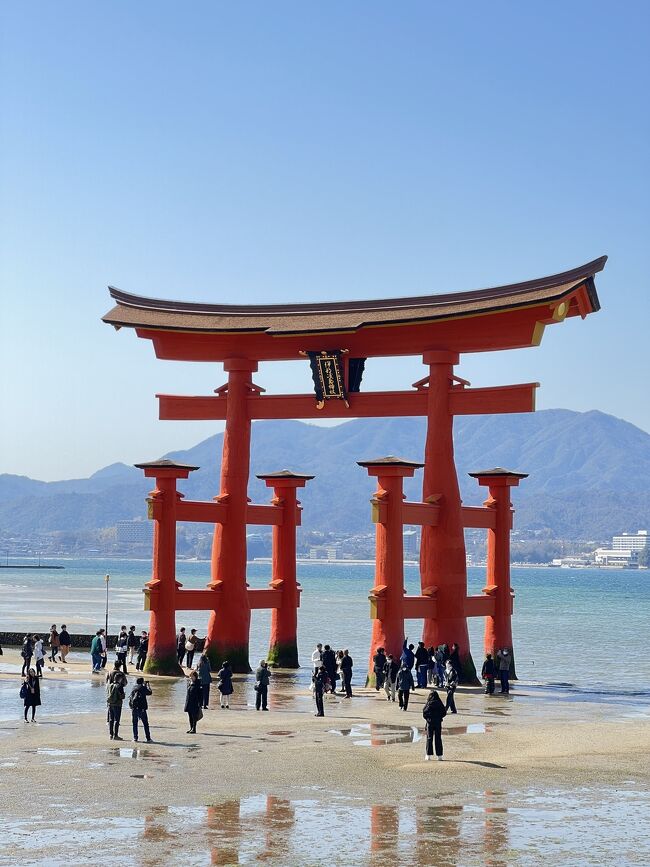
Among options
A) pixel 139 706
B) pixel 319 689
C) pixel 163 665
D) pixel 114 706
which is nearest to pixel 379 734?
pixel 319 689

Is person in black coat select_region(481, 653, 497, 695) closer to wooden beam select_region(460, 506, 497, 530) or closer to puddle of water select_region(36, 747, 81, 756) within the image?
wooden beam select_region(460, 506, 497, 530)

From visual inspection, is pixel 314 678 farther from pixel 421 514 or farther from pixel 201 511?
pixel 201 511

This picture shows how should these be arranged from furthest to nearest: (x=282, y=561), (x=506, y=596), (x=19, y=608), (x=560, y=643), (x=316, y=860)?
(x=19, y=608), (x=560, y=643), (x=282, y=561), (x=506, y=596), (x=316, y=860)

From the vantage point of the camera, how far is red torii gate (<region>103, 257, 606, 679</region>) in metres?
33.0

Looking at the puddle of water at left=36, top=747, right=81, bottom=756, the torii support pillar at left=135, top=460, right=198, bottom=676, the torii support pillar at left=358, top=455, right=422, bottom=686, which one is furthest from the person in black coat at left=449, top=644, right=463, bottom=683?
the puddle of water at left=36, top=747, right=81, bottom=756

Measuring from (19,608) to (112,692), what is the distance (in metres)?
79.4

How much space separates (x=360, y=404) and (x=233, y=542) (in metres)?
5.49

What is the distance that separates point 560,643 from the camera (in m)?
67.4

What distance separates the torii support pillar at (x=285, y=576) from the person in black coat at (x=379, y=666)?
7105 millimetres

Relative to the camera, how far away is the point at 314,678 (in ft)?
86.4

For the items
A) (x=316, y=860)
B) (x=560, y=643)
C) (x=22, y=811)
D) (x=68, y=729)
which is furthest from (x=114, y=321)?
(x=560, y=643)

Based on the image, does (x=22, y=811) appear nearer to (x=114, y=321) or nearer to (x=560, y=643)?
(x=114, y=321)

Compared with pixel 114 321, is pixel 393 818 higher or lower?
lower

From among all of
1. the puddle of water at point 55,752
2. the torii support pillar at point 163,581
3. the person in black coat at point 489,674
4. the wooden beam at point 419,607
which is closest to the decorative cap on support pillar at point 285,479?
the torii support pillar at point 163,581
